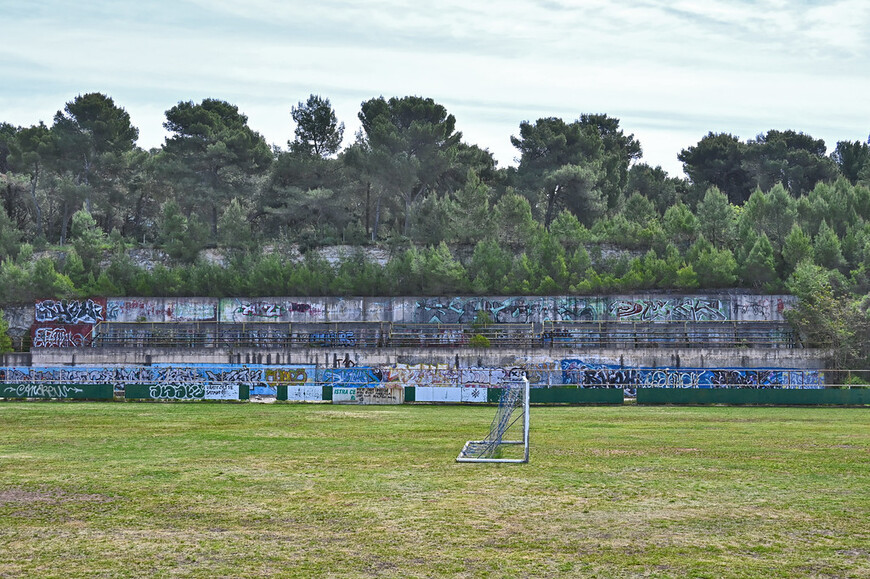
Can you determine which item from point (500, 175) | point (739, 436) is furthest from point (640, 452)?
point (500, 175)

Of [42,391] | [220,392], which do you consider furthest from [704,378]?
[42,391]

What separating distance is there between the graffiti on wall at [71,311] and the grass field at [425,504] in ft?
154

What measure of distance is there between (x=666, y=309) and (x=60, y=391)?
166 ft

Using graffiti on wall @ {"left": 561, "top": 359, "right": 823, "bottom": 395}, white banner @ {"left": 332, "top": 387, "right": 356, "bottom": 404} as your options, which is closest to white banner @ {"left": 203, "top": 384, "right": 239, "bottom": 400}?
white banner @ {"left": 332, "top": 387, "right": 356, "bottom": 404}

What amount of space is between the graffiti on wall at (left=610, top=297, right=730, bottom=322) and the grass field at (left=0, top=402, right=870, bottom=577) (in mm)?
42066

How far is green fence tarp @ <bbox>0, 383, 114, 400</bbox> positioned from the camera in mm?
60397

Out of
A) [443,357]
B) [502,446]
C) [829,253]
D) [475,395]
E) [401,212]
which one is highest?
[401,212]

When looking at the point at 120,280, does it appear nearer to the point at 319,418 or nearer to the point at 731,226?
the point at 319,418

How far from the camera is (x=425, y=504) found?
70.6ft

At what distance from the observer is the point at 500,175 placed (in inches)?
4926

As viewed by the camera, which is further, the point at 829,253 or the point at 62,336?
the point at 829,253

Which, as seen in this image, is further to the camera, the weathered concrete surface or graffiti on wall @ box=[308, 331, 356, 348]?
graffiti on wall @ box=[308, 331, 356, 348]

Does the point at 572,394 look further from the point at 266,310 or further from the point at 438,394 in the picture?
the point at 266,310

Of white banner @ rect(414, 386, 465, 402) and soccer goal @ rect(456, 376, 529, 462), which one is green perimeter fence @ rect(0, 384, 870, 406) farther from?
soccer goal @ rect(456, 376, 529, 462)
